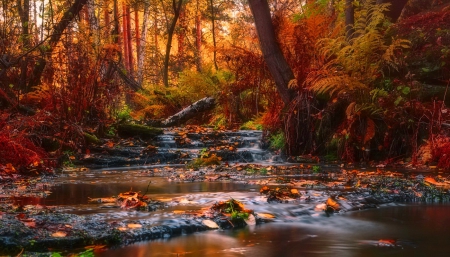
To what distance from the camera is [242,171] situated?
21.2ft

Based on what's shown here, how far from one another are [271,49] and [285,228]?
6.09 m

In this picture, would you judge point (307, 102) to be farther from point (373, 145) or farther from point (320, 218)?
point (320, 218)

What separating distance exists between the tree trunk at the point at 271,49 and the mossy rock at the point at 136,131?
292 centimetres

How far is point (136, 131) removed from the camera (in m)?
9.65

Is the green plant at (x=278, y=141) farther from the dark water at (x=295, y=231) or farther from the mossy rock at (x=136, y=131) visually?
the dark water at (x=295, y=231)

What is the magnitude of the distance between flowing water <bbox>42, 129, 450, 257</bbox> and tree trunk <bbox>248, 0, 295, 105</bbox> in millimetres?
4123

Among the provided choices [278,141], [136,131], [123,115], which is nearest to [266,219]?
[278,141]

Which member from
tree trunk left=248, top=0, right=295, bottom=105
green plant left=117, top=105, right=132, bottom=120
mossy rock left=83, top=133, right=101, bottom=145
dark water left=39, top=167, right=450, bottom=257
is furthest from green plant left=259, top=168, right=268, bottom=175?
green plant left=117, top=105, right=132, bottom=120

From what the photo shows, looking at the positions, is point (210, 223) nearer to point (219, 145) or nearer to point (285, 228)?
point (285, 228)

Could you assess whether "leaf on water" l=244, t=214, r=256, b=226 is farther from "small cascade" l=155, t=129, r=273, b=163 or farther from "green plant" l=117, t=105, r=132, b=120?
"green plant" l=117, t=105, r=132, b=120

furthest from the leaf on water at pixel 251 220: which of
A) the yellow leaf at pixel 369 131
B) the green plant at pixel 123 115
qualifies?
the green plant at pixel 123 115

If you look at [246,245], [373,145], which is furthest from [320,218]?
[373,145]

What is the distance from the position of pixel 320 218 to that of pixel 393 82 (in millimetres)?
5299

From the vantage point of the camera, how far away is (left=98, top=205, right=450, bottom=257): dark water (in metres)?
2.43
